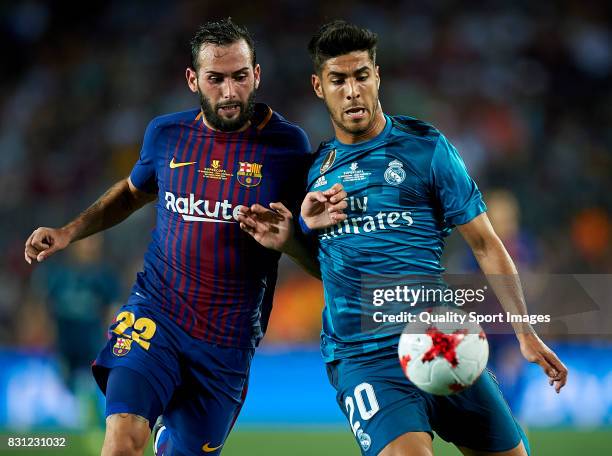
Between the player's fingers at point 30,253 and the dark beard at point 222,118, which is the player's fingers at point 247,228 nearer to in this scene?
the dark beard at point 222,118

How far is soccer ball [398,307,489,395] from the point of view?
12.6 ft

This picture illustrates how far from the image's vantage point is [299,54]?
519 inches

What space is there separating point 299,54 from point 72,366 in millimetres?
6017

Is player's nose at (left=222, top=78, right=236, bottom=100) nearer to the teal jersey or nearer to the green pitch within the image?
the teal jersey

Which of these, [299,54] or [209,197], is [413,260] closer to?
[209,197]

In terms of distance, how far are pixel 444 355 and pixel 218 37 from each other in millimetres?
2028

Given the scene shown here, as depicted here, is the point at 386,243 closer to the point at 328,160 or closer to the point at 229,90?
the point at 328,160

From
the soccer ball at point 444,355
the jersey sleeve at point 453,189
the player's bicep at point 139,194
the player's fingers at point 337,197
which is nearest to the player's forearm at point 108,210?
the player's bicep at point 139,194

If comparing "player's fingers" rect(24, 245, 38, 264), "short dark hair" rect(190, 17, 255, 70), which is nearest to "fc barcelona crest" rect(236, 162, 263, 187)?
"short dark hair" rect(190, 17, 255, 70)

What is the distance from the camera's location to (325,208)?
4.29m

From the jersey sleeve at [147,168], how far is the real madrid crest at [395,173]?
4.62ft

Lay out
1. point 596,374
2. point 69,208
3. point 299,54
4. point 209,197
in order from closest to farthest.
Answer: point 209,197 → point 596,374 → point 69,208 → point 299,54

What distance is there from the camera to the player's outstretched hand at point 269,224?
4.46 m

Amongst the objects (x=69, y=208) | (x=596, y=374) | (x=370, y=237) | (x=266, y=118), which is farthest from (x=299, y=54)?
(x=370, y=237)
